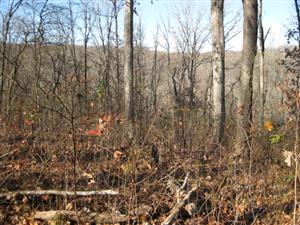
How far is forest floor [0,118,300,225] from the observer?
207 inches

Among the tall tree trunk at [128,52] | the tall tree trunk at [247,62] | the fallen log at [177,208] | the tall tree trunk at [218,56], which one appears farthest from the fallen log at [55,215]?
the tall tree trunk at [218,56]

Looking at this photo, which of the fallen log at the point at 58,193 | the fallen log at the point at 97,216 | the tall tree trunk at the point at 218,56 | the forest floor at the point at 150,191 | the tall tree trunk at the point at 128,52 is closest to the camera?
the fallen log at the point at 97,216

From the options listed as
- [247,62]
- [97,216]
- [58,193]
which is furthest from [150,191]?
[247,62]

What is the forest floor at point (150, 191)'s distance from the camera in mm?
5262

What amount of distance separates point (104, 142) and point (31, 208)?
14.7 feet

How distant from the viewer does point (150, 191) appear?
6402mm

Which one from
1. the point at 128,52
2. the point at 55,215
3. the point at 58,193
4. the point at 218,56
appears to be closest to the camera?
the point at 55,215

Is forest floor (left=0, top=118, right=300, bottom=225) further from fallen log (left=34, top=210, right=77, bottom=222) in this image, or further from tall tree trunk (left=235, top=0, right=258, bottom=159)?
tall tree trunk (left=235, top=0, right=258, bottom=159)

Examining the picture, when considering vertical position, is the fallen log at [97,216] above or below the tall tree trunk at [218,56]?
below

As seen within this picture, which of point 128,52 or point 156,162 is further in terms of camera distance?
point 128,52

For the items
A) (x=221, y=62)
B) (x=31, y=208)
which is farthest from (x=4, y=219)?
(x=221, y=62)

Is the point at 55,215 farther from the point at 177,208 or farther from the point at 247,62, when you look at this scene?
the point at 247,62

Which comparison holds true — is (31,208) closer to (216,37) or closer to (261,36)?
(216,37)

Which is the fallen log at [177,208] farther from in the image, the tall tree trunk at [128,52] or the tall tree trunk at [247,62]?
the tall tree trunk at [128,52]
